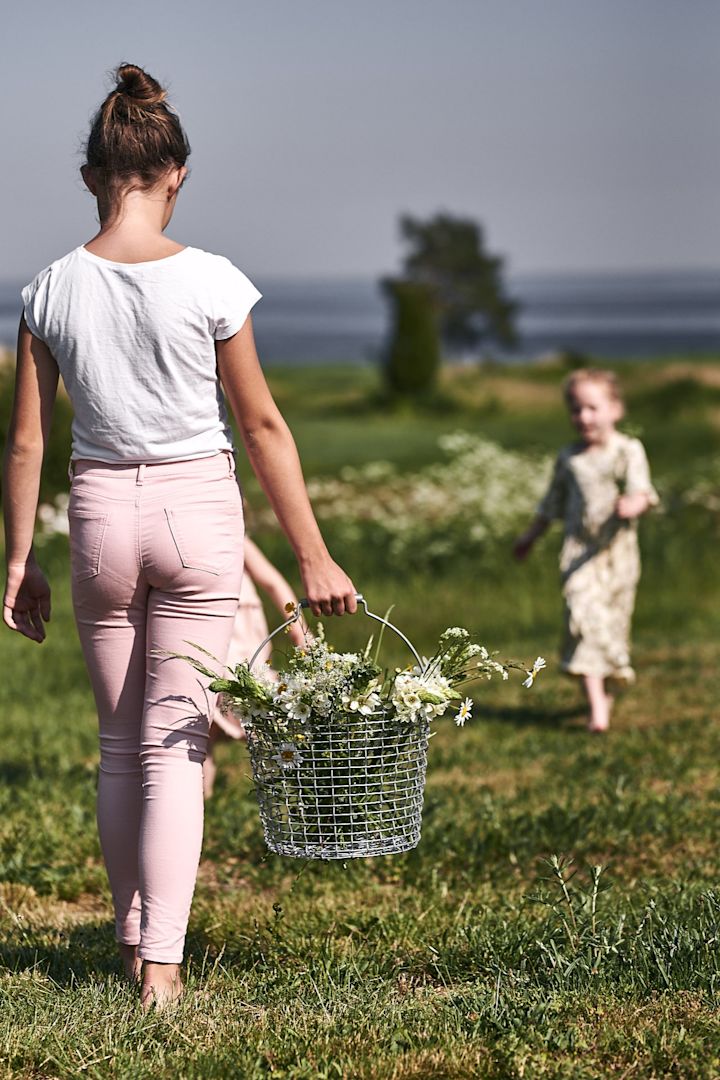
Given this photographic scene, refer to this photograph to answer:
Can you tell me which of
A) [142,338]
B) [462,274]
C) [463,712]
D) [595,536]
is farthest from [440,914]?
[462,274]

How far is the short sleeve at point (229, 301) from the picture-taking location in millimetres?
3018

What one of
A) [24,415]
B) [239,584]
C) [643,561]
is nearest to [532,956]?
[239,584]

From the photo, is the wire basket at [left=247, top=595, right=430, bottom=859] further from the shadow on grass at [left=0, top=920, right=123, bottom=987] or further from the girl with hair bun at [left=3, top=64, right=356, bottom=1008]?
the shadow on grass at [left=0, top=920, right=123, bottom=987]

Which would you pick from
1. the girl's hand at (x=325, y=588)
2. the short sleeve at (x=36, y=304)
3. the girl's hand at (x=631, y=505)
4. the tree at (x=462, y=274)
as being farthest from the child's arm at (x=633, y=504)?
the tree at (x=462, y=274)

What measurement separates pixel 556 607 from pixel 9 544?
7776mm

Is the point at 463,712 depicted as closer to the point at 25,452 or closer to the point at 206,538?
the point at 206,538

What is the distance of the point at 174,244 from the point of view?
310cm

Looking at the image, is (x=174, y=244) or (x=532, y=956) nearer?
(x=174, y=244)

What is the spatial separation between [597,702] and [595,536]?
829 mm

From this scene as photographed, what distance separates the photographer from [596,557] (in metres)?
7.13

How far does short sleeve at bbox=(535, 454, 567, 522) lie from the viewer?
7.19m

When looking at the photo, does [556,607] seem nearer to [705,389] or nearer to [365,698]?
[365,698]

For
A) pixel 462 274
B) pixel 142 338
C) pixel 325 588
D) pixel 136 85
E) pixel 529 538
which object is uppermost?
pixel 462 274

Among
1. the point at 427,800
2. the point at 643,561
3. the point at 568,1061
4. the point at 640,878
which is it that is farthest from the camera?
the point at 643,561
